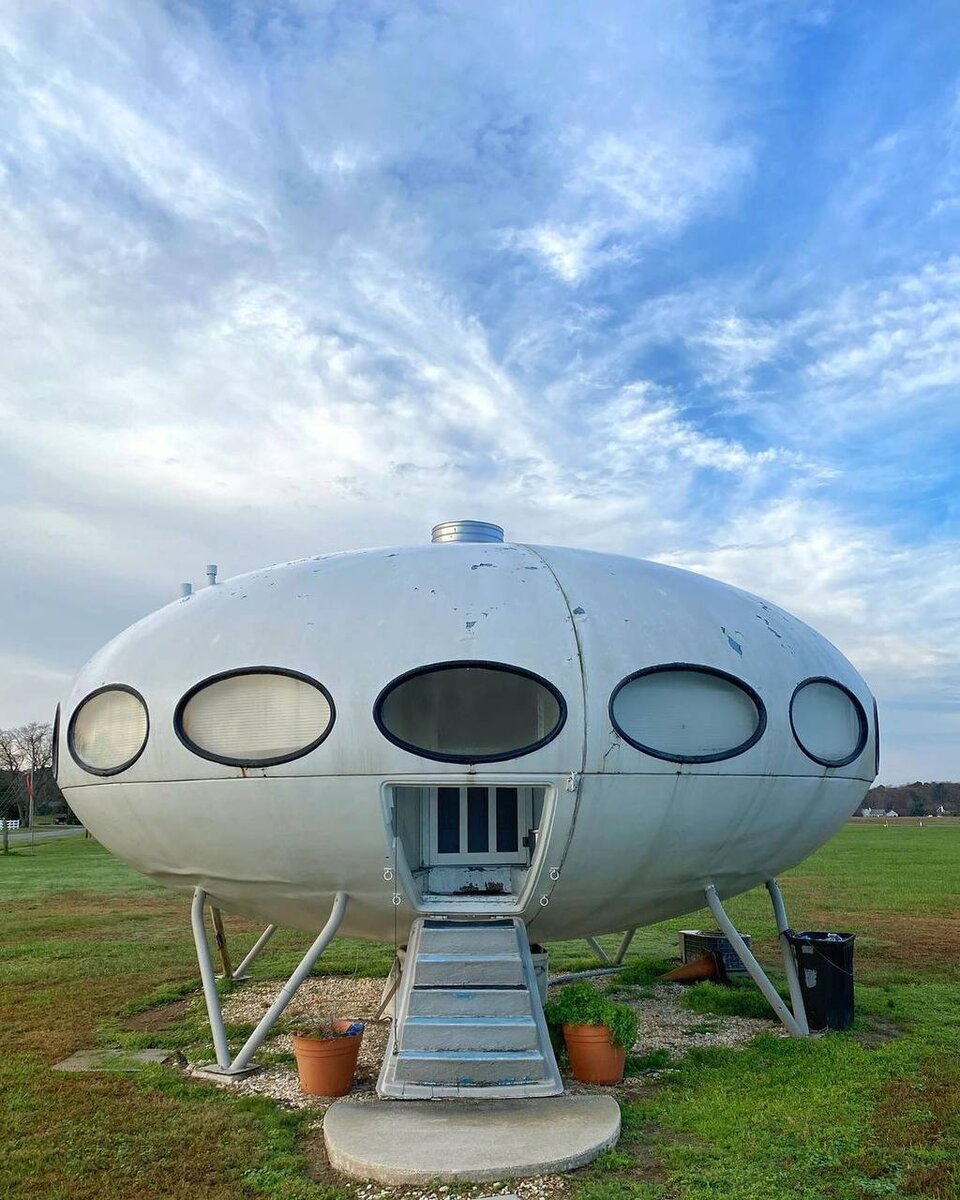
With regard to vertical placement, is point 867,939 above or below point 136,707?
below

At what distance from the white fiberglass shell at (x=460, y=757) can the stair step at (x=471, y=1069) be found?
4.31ft

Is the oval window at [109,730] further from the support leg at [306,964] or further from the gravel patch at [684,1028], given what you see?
the gravel patch at [684,1028]

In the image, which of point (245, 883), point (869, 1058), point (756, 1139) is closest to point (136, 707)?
point (245, 883)

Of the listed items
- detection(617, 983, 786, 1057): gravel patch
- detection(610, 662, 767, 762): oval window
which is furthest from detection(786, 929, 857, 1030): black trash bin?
detection(610, 662, 767, 762): oval window

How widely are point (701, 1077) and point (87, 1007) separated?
8.15m

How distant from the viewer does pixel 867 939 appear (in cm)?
1762

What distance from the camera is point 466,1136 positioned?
6910 mm

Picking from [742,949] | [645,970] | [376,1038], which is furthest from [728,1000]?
[376,1038]

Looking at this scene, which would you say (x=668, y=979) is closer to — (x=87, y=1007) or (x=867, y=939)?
(x=867, y=939)

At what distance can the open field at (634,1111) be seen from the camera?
21.1ft

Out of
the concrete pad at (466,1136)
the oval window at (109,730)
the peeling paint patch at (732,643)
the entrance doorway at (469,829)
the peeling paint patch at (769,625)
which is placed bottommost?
the concrete pad at (466,1136)

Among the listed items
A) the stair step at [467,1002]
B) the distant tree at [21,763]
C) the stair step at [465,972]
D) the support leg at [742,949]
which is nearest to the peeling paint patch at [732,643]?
the support leg at [742,949]

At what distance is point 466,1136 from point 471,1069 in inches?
35.7

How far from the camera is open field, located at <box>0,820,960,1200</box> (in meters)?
6.43
